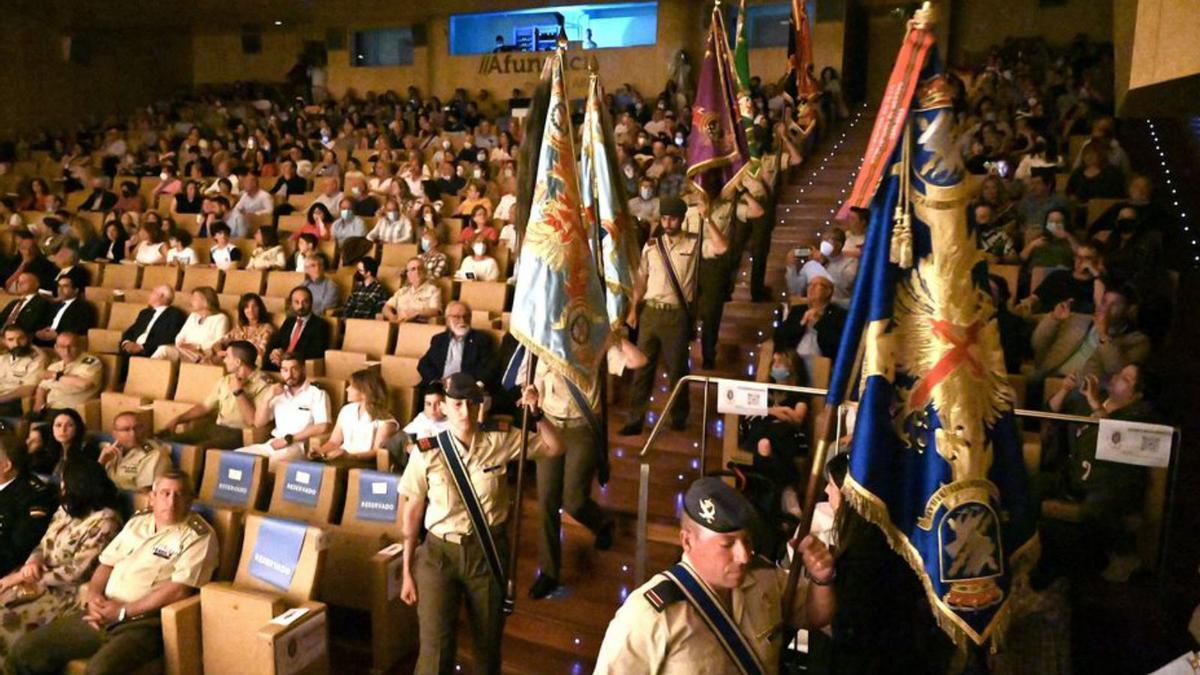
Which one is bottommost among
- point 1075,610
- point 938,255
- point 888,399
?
point 1075,610

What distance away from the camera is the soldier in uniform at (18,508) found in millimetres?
4496

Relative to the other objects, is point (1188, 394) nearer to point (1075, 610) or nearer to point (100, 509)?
point (1075, 610)

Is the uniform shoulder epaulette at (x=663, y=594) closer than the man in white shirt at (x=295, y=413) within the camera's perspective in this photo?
Yes

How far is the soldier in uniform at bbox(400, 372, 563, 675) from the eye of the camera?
133 inches

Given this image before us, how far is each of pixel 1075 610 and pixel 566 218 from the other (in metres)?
2.77

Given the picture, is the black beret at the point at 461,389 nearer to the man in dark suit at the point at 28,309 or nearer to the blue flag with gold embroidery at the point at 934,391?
the blue flag with gold embroidery at the point at 934,391

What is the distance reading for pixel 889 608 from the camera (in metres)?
2.79

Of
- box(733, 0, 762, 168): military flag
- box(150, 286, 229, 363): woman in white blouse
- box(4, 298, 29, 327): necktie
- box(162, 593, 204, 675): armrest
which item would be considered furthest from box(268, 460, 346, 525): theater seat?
box(4, 298, 29, 327): necktie

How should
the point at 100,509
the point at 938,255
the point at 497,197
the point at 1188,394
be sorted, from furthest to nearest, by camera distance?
the point at 497,197 < the point at 100,509 < the point at 1188,394 < the point at 938,255

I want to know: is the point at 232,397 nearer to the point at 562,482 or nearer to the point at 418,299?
the point at 418,299

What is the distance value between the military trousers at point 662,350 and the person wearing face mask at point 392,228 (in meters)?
3.87

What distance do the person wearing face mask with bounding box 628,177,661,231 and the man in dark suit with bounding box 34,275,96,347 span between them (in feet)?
17.7

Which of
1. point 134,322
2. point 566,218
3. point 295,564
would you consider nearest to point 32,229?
point 134,322

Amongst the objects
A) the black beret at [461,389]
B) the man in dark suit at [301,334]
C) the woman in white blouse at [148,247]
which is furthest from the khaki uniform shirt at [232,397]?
the woman in white blouse at [148,247]
